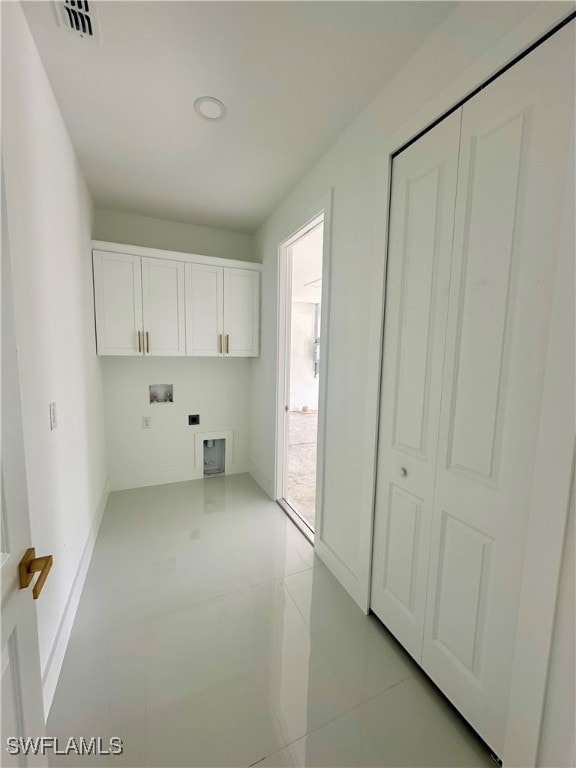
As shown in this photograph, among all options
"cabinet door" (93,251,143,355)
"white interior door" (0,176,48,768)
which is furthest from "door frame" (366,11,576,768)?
"cabinet door" (93,251,143,355)

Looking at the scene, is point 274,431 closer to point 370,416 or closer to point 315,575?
point 315,575

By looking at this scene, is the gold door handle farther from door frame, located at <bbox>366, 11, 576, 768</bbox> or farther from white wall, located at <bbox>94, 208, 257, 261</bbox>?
white wall, located at <bbox>94, 208, 257, 261</bbox>

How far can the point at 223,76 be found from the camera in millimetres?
1440

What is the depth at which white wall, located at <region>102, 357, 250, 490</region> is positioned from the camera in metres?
3.06

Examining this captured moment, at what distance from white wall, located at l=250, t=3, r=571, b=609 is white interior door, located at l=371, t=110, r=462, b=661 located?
8 centimetres

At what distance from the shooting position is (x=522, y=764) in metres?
0.98

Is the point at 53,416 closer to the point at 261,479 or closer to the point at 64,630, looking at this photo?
the point at 64,630

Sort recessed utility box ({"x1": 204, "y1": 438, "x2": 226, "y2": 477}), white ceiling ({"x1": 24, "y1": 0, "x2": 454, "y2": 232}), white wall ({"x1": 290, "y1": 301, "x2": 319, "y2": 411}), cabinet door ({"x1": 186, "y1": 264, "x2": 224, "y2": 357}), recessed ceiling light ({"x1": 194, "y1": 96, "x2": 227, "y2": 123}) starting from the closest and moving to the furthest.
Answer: white ceiling ({"x1": 24, "y1": 0, "x2": 454, "y2": 232})
recessed ceiling light ({"x1": 194, "y1": 96, "x2": 227, "y2": 123})
cabinet door ({"x1": 186, "y1": 264, "x2": 224, "y2": 357})
recessed utility box ({"x1": 204, "y1": 438, "x2": 226, "y2": 477})
white wall ({"x1": 290, "y1": 301, "x2": 319, "y2": 411})

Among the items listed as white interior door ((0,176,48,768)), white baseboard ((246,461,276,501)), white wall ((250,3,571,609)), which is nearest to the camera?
white interior door ((0,176,48,768))

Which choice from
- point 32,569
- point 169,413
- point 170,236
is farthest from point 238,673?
point 170,236

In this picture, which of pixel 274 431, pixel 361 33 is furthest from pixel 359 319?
pixel 274 431

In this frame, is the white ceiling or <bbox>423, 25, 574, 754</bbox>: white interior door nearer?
<bbox>423, 25, 574, 754</bbox>: white interior door

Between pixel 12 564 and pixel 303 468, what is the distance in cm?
348

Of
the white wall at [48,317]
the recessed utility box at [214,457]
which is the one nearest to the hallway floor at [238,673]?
the white wall at [48,317]
